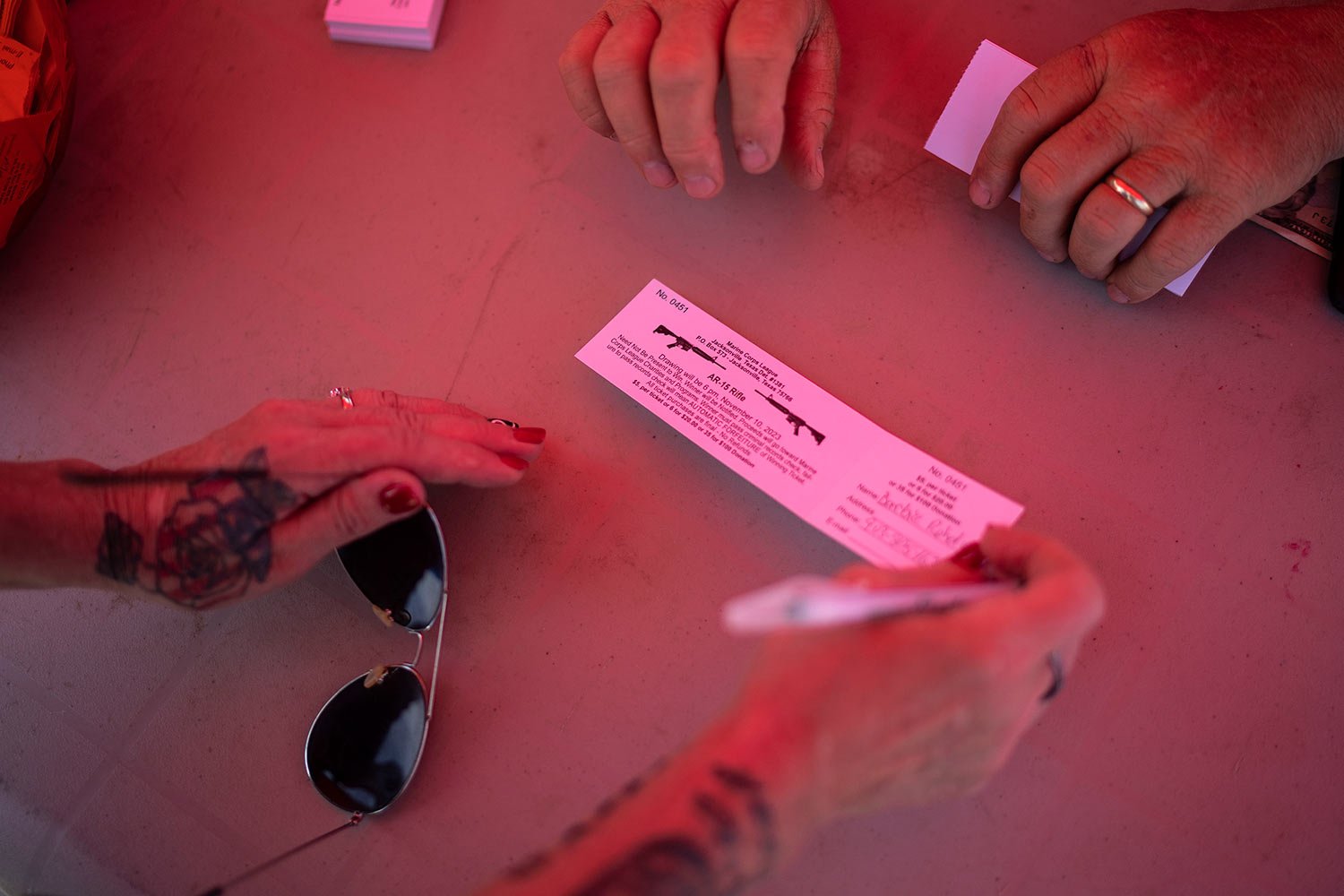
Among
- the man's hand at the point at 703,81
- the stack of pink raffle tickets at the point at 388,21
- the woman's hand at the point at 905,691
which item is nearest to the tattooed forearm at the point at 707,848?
the woman's hand at the point at 905,691

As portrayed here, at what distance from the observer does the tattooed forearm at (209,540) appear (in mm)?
865

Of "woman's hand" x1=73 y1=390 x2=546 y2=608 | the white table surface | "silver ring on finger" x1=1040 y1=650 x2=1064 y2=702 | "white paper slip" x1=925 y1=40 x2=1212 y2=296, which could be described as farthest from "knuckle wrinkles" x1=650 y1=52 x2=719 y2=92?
"silver ring on finger" x1=1040 y1=650 x2=1064 y2=702

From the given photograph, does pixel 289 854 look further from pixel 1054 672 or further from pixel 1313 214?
pixel 1313 214

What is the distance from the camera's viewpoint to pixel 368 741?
90 centimetres

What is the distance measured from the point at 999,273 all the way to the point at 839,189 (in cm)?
23

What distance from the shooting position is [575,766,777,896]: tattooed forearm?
621mm

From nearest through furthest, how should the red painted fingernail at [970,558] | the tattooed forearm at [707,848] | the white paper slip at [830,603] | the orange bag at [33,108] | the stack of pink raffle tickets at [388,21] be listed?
the white paper slip at [830,603], the tattooed forearm at [707,848], the red painted fingernail at [970,558], the orange bag at [33,108], the stack of pink raffle tickets at [388,21]

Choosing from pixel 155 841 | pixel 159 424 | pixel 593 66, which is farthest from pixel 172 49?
pixel 155 841

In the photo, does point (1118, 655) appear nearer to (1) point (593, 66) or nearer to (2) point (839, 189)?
(2) point (839, 189)

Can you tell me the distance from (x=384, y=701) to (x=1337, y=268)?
46.9 inches

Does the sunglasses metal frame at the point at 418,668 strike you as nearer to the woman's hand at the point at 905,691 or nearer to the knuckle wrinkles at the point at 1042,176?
the woman's hand at the point at 905,691

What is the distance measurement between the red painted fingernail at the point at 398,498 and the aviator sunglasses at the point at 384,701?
0.04 m

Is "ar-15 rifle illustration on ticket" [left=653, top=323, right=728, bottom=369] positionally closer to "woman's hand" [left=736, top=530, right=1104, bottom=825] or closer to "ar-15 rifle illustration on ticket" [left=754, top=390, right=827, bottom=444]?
"ar-15 rifle illustration on ticket" [left=754, top=390, right=827, bottom=444]

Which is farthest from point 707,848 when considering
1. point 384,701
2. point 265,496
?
point 265,496
